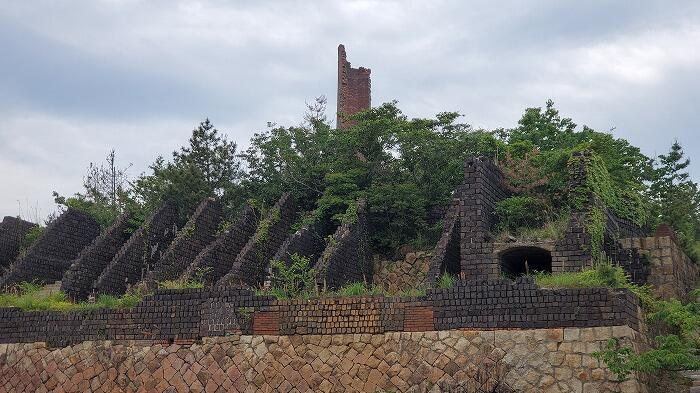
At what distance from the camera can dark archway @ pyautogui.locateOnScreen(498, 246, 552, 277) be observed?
19.6 metres

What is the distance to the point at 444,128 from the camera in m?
25.4

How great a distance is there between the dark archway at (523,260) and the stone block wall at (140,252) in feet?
33.7

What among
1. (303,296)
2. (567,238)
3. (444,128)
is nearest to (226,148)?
(444,128)

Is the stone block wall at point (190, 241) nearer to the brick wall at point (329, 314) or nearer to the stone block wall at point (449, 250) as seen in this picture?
the brick wall at point (329, 314)

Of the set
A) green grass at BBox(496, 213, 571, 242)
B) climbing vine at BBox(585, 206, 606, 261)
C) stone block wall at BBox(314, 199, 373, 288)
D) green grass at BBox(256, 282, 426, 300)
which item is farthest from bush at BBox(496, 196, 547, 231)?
stone block wall at BBox(314, 199, 373, 288)

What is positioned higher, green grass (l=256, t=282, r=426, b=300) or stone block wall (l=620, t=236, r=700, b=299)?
stone block wall (l=620, t=236, r=700, b=299)

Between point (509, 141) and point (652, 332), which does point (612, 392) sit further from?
point (509, 141)

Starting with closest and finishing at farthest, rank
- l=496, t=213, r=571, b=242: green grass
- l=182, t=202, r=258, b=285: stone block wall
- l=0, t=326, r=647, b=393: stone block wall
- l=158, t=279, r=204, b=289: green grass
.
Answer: l=0, t=326, r=647, b=393: stone block wall
l=496, t=213, r=571, b=242: green grass
l=158, t=279, r=204, b=289: green grass
l=182, t=202, r=258, b=285: stone block wall

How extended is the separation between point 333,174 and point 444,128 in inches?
139

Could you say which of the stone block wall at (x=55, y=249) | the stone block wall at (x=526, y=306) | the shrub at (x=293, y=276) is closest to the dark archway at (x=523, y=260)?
the stone block wall at (x=526, y=306)

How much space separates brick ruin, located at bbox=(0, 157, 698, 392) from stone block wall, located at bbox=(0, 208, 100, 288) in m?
0.18

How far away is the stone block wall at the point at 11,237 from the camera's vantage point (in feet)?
88.8

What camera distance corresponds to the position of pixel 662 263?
18969 millimetres

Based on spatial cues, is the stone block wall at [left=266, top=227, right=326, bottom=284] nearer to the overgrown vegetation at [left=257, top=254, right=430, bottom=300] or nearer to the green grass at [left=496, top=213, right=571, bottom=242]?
the overgrown vegetation at [left=257, top=254, right=430, bottom=300]
